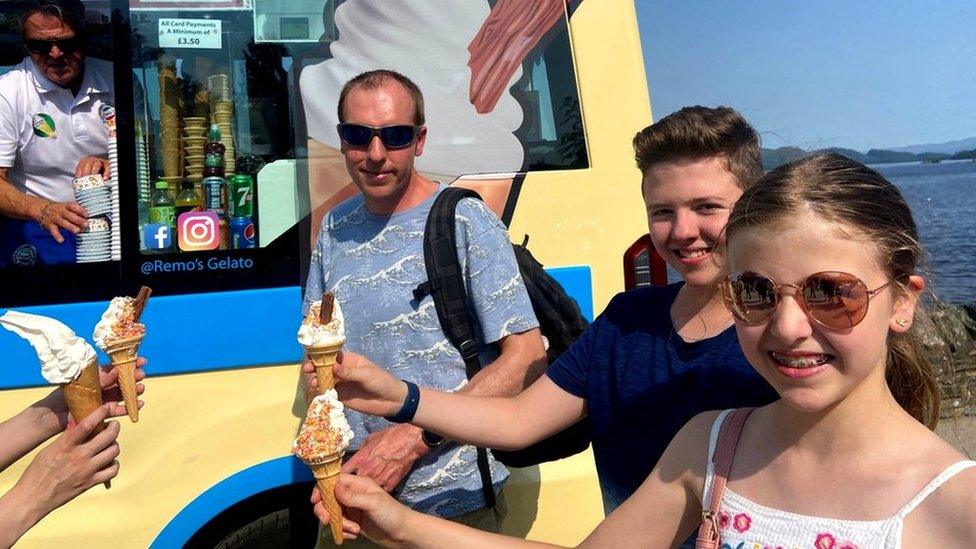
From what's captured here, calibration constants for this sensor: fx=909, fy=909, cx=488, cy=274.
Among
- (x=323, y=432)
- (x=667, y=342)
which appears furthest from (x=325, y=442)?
(x=667, y=342)

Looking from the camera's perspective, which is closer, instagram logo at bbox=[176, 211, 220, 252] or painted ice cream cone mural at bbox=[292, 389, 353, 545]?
painted ice cream cone mural at bbox=[292, 389, 353, 545]

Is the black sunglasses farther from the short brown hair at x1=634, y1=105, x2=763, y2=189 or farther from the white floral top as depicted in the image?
the white floral top

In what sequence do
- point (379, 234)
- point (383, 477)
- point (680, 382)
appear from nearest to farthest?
1. point (680, 382)
2. point (383, 477)
3. point (379, 234)

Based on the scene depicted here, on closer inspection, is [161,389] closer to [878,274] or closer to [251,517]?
[251,517]

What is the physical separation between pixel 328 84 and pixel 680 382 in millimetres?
1722

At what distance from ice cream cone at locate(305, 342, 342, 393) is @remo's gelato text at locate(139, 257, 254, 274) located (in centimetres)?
101

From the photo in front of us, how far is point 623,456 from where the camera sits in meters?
1.93

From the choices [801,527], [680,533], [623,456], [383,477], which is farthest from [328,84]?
[801,527]

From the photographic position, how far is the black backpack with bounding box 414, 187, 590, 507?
7.77 feet

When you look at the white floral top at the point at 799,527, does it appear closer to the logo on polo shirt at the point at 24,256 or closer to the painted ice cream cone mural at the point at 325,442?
the painted ice cream cone mural at the point at 325,442

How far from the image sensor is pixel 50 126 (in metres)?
2.88

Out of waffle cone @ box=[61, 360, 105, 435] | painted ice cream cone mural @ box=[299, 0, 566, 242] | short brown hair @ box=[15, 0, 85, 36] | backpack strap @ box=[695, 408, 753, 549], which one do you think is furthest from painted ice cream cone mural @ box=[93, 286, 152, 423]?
backpack strap @ box=[695, 408, 753, 549]

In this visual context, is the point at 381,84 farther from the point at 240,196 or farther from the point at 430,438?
the point at 430,438

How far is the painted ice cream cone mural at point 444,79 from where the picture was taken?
3012 millimetres
